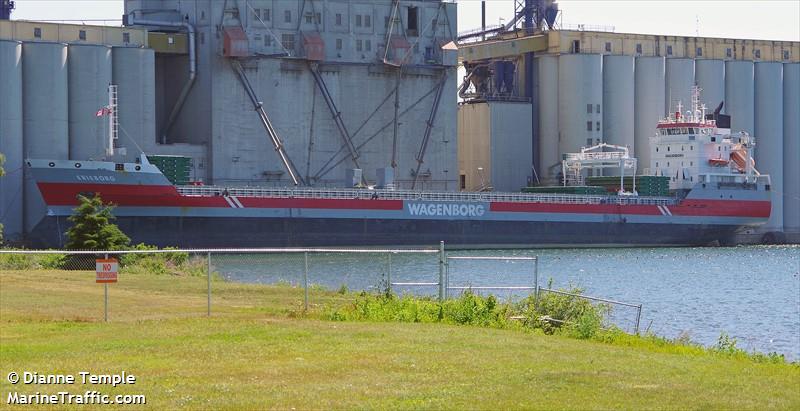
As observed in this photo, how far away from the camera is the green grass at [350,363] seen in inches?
565

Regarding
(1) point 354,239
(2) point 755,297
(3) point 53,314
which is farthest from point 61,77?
(3) point 53,314

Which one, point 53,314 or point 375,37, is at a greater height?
point 375,37

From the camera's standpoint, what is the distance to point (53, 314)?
20.8 meters

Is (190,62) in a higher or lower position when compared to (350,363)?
higher

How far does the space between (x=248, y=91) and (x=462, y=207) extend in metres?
11.9

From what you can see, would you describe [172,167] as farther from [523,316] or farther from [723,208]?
[523,316]

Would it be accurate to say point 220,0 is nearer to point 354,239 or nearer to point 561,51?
point 354,239

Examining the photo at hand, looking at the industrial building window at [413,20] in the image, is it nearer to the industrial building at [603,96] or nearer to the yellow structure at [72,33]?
the industrial building at [603,96]

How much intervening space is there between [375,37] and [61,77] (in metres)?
17.5

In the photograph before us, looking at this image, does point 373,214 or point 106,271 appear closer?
point 106,271

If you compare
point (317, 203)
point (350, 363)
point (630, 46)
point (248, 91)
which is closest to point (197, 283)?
point (350, 363)

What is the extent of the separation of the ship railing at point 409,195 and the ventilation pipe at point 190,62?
739 centimetres

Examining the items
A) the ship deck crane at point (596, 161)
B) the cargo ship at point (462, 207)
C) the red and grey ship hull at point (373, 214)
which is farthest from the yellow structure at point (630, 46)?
the red and grey ship hull at point (373, 214)

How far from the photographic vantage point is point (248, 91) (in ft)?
221
